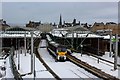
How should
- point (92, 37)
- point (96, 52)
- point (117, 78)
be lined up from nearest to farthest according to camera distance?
point (117, 78) → point (96, 52) → point (92, 37)

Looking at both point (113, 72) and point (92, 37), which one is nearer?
point (113, 72)

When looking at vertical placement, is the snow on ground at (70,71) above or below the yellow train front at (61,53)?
below

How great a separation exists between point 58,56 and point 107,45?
2181cm

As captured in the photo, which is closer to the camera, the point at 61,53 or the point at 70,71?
the point at 70,71

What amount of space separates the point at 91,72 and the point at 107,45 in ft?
102

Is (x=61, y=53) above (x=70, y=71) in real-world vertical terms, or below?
above

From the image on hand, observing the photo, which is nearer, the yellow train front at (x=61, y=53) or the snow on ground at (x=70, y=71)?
the snow on ground at (x=70, y=71)

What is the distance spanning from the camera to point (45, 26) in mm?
168125

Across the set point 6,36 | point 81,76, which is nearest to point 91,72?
point 81,76

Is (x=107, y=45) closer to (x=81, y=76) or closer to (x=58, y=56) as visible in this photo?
(x=58, y=56)

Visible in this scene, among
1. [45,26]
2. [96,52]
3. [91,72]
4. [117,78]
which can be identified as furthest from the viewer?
[45,26]

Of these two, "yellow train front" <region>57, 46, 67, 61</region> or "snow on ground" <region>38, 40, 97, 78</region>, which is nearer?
"snow on ground" <region>38, 40, 97, 78</region>

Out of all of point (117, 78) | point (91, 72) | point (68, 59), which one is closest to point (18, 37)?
Answer: point (68, 59)

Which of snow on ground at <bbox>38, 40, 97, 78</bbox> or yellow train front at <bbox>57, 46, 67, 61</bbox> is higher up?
yellow train front at <bbox>57, 46, 67, 61</bbox>
